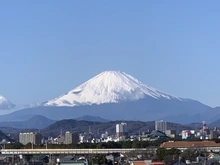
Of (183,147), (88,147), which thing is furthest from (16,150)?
(183,147)

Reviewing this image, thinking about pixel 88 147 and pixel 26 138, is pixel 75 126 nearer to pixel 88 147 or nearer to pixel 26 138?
pixel 26 138

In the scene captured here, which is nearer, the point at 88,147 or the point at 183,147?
the point at 183,147

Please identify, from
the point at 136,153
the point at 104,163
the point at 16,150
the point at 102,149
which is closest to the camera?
the point at 104,163

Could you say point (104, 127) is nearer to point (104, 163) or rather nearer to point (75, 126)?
point (75, 126)

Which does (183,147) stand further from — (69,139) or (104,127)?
(104,127)

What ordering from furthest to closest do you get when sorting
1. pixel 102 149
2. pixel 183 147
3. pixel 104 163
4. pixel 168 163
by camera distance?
pixel 102 149, pixel 183 147, pixel 104 163, pixel 168 163

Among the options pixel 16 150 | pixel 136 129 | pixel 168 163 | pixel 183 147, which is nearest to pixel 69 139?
pixel 16 150

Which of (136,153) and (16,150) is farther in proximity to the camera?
(16,150)

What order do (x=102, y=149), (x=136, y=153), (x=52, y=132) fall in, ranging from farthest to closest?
1. (x=52, y=132)
2. (x=102, y=149)
3. (x=136, y=153)

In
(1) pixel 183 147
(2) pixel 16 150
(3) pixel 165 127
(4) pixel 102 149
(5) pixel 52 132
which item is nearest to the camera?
(1) pixel 183 147
